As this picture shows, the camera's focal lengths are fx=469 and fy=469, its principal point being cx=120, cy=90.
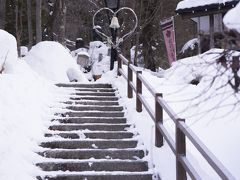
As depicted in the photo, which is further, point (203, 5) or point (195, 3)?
point (195, 3)

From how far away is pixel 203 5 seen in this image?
14945mm

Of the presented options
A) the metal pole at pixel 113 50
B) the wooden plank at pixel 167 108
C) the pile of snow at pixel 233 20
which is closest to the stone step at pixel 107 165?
the wooden plank at pixel 167 108

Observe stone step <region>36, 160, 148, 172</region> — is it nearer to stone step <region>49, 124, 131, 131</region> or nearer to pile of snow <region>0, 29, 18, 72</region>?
stone step <region>49, 124, 131, 131</region>

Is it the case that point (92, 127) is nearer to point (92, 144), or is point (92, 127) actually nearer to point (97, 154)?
point (92, 144)

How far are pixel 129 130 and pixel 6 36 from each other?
4.59 meters

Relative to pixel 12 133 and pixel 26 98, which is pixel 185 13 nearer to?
pixel 26 98

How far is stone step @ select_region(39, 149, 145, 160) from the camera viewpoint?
23.4 ft

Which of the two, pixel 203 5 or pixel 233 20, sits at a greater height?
pixel 203 5

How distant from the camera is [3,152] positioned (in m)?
6.54

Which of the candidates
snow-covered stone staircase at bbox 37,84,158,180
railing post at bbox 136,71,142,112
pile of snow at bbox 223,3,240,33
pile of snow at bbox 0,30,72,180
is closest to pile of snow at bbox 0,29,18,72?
pile of snow at bbox 0,30,72,180

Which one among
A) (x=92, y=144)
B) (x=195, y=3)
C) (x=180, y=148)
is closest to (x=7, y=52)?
(x=92, y=144)

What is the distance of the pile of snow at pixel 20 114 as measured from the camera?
21.1ft

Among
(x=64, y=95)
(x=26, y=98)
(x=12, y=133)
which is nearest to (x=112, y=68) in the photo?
(x=64, y=95)

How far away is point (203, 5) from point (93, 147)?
28.7ft
